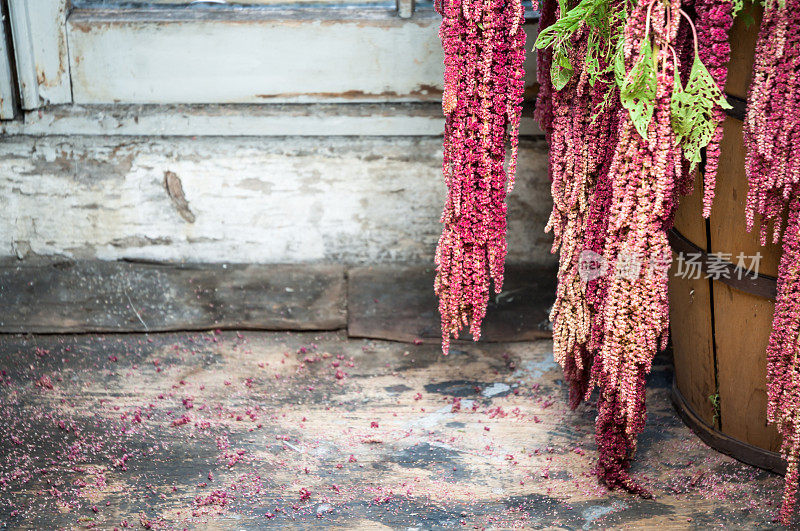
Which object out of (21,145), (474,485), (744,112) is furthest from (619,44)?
(21,145)

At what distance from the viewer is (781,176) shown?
1685 mm

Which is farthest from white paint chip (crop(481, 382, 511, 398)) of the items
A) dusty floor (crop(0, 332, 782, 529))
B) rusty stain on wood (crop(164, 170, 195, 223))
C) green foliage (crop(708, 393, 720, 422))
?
rusty stain on wood (crop(164, 170, 195, 223))

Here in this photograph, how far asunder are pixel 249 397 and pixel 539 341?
106 cm

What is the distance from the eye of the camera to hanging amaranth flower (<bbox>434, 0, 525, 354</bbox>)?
188 cm

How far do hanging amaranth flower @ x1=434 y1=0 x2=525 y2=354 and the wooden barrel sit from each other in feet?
1.59

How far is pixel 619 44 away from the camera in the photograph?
175cm

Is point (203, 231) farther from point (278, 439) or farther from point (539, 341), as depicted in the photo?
point (539, 341)

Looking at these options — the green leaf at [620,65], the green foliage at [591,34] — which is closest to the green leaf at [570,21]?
the green foliage at [591,34]

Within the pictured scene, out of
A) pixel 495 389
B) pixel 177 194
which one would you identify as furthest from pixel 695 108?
pixel 177 194

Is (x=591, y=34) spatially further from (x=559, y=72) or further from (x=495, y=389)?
(x=495, y=389)

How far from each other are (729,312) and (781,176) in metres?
0.45

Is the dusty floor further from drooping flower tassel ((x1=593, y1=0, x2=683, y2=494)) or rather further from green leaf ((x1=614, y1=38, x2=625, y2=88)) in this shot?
green leaf ((x1=614, y1=38, x2=625, y2=88))
